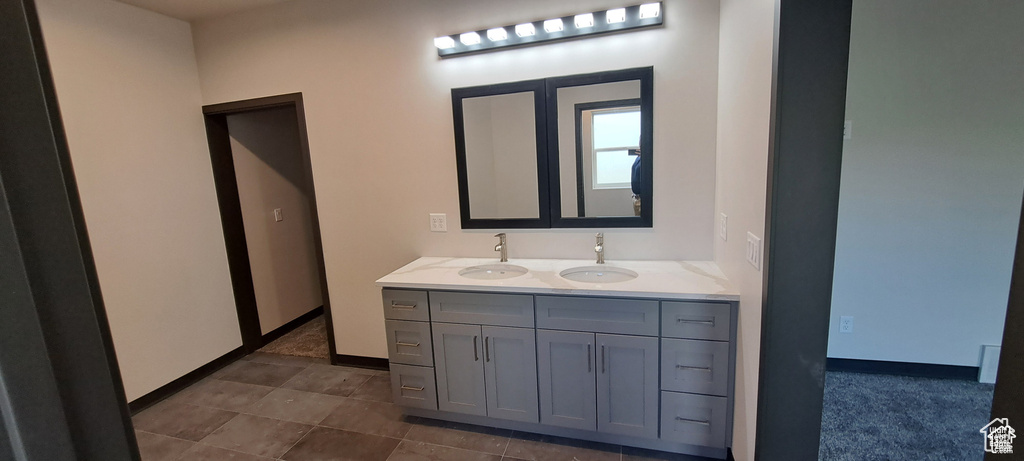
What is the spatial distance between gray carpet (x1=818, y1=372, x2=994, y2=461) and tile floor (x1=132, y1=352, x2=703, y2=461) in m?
0.86

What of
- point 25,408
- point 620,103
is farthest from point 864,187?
point 25,408

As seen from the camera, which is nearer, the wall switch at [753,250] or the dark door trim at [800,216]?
the dark door trim at [800,216]

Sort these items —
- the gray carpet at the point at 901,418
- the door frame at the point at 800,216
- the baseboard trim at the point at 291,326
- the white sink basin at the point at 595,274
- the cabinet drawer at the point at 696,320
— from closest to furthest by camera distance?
the door frame at the point at 800,216 < the cabinet drawer at the point at 696,320 < the gray carpet at the point at 901,418 < the white sink basin at the point at 595,274 < the baseboard trim at the point at 291,326

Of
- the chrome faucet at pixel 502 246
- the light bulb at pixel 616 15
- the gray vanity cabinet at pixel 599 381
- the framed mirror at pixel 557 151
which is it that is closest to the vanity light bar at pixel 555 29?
the light bulb at pixel 616 15

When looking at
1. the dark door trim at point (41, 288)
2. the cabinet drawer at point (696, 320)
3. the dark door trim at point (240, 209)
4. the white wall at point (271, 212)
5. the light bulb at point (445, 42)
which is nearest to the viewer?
the dark door trim at point (41, 288)

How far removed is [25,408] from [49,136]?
0.65 ft

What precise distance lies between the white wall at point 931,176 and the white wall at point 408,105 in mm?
975

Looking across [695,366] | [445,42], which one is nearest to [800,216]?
[695,366]

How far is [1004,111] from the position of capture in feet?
7.17

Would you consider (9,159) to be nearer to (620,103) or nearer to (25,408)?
(25,408)

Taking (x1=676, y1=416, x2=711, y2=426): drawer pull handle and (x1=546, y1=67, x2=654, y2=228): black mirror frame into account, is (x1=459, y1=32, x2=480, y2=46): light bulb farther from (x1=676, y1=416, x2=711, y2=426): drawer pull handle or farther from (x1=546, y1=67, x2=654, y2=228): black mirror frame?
(x1=676, y1=416, x2=711, y2=426): drawer pull handle

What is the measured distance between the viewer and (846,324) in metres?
2.52

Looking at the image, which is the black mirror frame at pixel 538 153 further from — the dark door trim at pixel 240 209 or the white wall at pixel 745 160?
the dark door trim at pixel 240 209

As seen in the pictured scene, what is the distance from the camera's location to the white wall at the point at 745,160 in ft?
4.58
